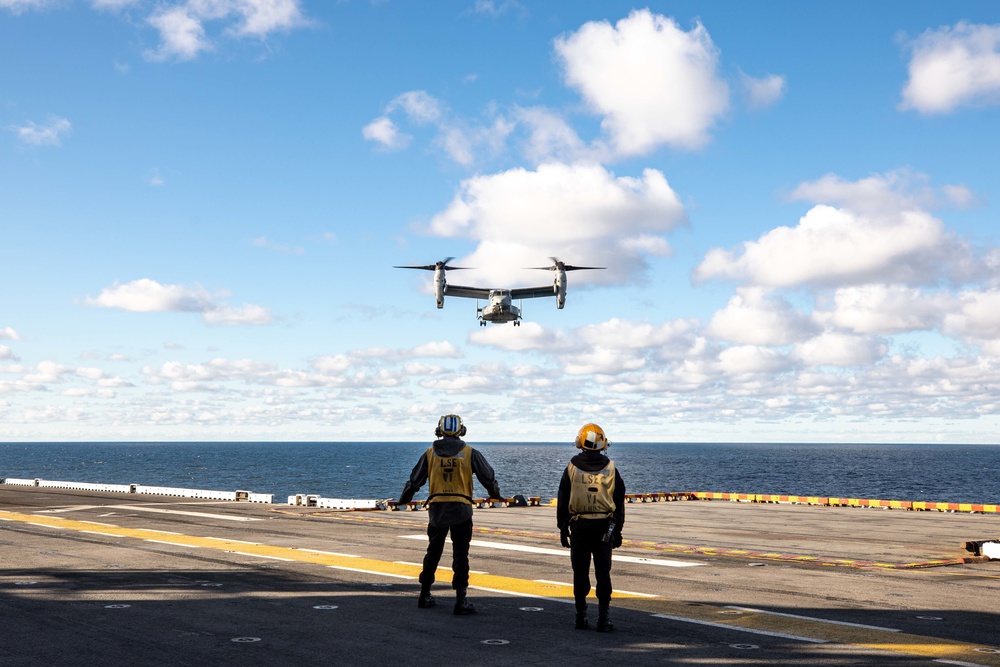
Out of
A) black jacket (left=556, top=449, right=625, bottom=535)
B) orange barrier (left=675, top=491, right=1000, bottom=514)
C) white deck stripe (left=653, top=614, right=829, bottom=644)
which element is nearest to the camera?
white deck stripe (left=653, top=614, right=829, bottom=644)

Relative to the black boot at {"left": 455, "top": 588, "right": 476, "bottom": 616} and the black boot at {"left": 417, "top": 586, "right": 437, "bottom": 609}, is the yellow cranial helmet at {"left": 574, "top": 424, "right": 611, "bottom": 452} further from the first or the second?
the black boot at {"left": 417, "top": 586, "right": 437, "bottom": 609}

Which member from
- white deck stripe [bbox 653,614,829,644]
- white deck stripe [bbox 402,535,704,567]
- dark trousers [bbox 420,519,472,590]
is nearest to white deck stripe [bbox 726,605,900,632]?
white deck stripe [bbox 653,614,829,644]

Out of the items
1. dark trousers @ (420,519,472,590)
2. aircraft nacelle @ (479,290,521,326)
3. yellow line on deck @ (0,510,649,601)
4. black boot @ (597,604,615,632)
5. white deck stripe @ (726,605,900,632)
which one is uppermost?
aircraft nacelle @ (479,290,521,326)

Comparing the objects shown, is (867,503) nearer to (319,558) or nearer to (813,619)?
(319,558)

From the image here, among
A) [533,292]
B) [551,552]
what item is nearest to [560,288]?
[533,292]

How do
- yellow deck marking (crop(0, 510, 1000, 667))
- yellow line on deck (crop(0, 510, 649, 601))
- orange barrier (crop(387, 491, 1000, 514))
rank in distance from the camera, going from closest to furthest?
yellow deck marking (crop(0, 510, 1000, 667)), yellow line on deck (crop(0, 510, 649, 601)), orange barrier (crop(387, 491, 1000, 514))

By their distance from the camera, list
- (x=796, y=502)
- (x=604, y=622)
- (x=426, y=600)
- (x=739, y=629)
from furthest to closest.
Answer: (x=796, y=502) < (x=426, y=600) < (x=739, y=629) < (x=604, y=622)

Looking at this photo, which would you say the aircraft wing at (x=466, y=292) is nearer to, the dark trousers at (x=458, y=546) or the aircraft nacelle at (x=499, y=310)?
the aircraft nacelle at (x=499, y=310)
